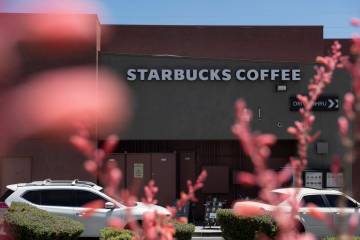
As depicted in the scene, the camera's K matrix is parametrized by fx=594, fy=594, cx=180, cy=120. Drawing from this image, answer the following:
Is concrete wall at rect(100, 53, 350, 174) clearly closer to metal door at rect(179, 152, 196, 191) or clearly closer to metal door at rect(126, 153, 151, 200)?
metal door at rect(126, 153, 151, 200)

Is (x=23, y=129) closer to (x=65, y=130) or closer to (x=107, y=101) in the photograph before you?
(x=65, y=130)

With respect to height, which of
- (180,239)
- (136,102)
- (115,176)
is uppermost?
(136,102)

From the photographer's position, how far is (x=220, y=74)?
21125 millimetres

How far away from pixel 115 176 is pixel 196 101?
19.0 m

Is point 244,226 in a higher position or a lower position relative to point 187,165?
lower

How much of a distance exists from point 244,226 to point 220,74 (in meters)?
10.1

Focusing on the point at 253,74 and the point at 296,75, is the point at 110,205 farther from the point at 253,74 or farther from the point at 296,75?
the point at 296,75

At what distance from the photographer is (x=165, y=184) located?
20922 millimetres

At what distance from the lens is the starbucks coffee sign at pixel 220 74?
21000 mm

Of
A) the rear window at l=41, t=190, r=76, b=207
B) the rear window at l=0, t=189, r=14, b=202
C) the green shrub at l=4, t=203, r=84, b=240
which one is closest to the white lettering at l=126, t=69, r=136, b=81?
the rear window at l=41, t=190, r=76, b=207

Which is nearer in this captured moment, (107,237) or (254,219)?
(107,237)

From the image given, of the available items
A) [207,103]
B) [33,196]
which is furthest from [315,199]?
[207,103]

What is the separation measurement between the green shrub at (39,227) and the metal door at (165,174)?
36.0 feet

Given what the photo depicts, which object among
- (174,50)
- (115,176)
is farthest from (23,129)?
(115,176)
